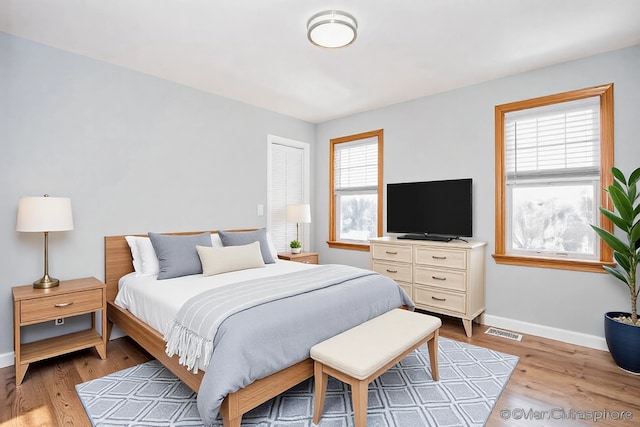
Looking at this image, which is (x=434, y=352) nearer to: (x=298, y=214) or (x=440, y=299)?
(x=440, y=299)

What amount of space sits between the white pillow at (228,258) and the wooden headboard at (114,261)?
745 millimetres

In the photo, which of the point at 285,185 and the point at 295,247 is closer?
the point at 295,247

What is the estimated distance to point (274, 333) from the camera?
184 cm

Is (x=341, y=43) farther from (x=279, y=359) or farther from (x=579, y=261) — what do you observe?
(x=579, y=261)

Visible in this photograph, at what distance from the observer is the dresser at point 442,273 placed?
3.24 metres

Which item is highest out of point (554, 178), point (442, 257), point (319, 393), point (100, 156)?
point (100, 156)

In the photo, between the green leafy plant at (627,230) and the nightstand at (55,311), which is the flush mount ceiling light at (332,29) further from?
the nightstand at (55,311)

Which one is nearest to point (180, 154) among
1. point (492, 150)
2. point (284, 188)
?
point (284, 188)

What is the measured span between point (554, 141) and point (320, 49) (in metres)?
2.37

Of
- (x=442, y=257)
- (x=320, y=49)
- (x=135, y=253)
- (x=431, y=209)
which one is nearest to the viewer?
(x=320, y=49)

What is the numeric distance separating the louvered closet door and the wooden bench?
2.61 metres

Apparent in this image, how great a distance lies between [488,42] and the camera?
2.68 meters

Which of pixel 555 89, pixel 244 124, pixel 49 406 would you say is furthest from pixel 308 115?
pixel 49 406

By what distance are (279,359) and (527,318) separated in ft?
8.86
